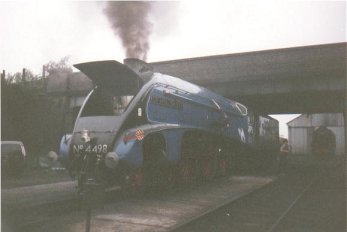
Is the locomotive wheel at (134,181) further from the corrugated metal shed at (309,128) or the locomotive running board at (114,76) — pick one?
the corrugated metal shed at (309,128)

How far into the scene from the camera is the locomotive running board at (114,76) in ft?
30.2

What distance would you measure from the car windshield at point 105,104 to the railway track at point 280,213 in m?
3.39

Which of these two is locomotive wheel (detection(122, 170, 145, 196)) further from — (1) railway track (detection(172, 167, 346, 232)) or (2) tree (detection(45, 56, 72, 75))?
(2) tree (detection(45, 56, 72, 75))

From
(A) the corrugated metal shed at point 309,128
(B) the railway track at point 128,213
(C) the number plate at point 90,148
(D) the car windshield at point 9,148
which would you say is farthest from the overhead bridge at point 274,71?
(A) the corrugated metal shed at point 309,128

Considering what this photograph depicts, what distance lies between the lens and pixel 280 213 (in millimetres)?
8289

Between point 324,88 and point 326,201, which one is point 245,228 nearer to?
point 326,201

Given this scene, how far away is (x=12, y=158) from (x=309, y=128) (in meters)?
42.8

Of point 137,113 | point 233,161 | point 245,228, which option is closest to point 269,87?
point 233,161

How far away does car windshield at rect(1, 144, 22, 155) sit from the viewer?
649 inches

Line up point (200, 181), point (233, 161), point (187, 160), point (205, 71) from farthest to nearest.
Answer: point (205, 71), point (233, 161), point (200, 181), point (187, 160)

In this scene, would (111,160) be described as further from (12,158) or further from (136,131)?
(12,158)

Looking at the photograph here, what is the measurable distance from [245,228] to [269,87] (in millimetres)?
17933

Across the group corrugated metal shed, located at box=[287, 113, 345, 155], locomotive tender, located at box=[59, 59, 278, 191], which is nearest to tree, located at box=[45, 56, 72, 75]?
corrugated metal shed, located at box=[287, 113, 345, 155]

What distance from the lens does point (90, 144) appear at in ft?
28.0
